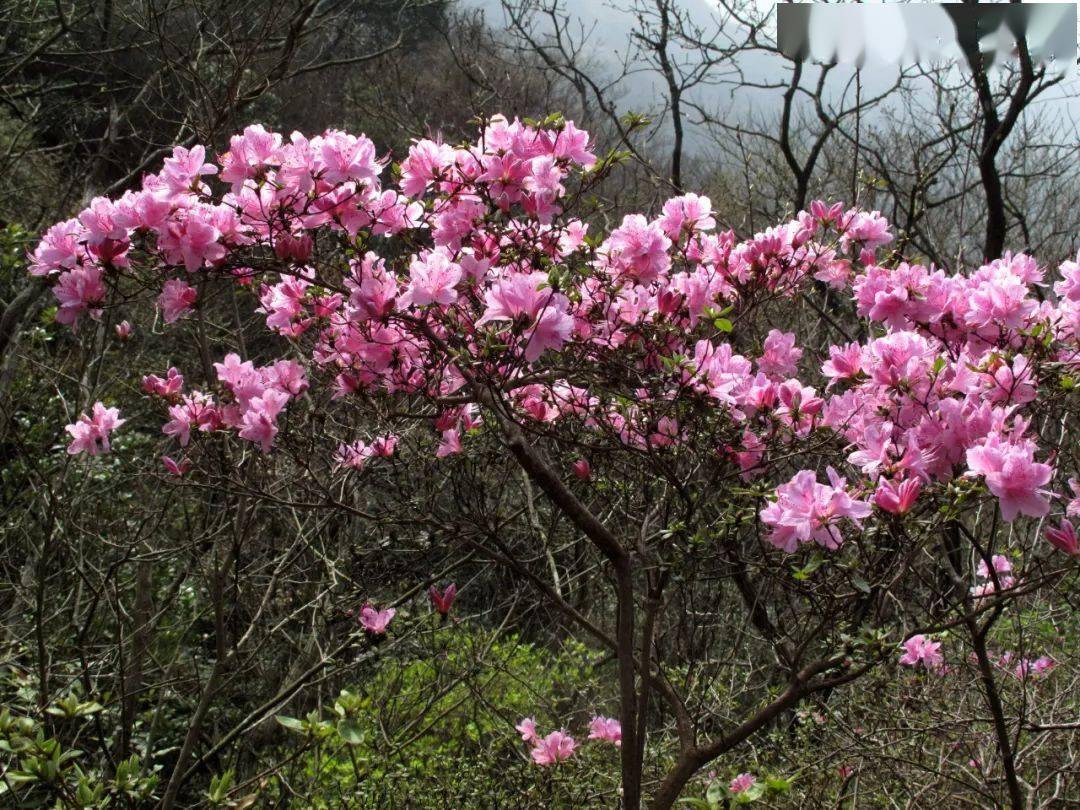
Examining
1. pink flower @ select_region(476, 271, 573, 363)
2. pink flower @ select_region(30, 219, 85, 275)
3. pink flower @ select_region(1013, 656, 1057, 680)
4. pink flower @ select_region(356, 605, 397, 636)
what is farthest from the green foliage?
pink flower @ select_region(1013, 656, 1057, 680)

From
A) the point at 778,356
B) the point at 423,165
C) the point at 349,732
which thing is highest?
the point at 778,356

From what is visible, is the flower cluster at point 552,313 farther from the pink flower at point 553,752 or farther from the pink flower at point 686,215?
the pink flower at point 553,752

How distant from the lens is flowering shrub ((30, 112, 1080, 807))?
1.62 m

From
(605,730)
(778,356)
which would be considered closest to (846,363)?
(778,356)

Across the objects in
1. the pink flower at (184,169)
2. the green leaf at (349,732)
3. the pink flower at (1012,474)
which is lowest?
the green leaf at (349,732)

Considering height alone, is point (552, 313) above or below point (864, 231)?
below

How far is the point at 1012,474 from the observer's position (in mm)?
1401

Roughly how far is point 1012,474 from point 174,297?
1.71 m

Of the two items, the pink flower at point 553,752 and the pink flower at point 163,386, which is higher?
the pink flower at point 163,386

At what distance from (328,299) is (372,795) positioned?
2228 millimetres

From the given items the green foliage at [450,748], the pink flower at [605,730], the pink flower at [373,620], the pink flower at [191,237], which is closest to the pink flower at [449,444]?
the pink flower at [373,620]

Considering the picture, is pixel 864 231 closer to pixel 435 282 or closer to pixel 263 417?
pixel 435 282

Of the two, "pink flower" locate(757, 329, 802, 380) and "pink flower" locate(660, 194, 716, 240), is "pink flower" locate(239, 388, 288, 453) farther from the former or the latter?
"pink flower" locate(757, 329, 802, 380)

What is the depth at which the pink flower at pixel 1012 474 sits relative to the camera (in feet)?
4.57
